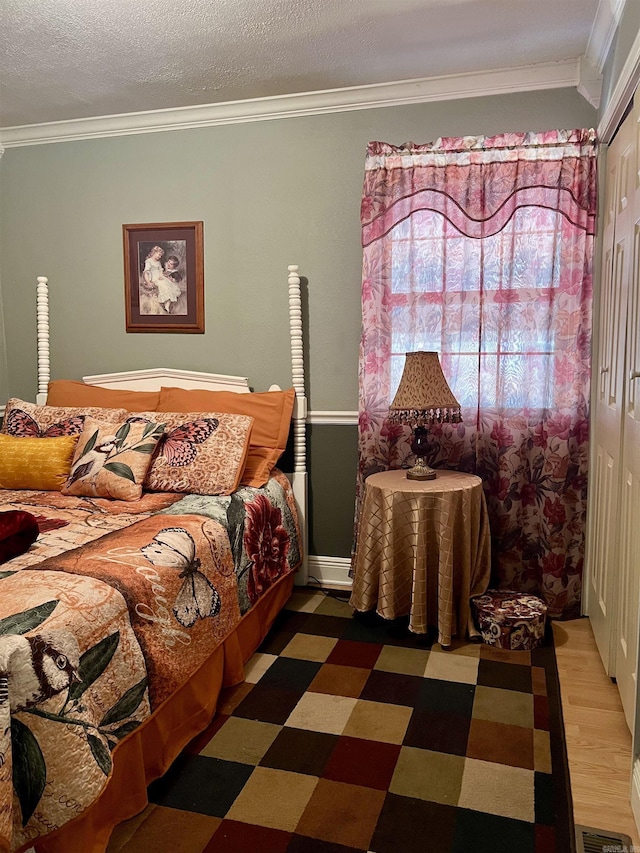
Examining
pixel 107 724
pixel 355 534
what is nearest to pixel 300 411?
pixel 355 534

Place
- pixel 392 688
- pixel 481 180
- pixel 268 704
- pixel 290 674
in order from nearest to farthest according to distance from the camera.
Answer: pixel 268 704
pixel 392 688
pixel 290 674
pixel 481 180

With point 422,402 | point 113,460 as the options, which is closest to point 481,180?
point 422,402

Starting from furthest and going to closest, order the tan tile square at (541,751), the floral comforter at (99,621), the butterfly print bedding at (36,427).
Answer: the butterfly print bedding at (36,427)
the tan tile square at (541,751)
the floral comforter at (99,621)

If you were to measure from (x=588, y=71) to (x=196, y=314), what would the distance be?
7.16 ft

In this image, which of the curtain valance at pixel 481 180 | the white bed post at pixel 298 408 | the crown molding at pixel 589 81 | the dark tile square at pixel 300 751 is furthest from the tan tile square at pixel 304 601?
the crown molding at pixel 589 81

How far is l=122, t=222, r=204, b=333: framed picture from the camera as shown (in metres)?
3.60

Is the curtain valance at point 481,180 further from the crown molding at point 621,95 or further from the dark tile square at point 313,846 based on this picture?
the dark tile square at point 313,846

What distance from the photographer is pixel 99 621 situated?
5.55ft

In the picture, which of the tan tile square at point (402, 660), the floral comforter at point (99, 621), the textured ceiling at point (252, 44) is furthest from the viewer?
the tan tile square at point (402, 660)

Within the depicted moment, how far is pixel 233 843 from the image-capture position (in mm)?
1692

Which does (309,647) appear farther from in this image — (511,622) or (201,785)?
(201,785)

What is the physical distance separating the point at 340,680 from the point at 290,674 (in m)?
0.20

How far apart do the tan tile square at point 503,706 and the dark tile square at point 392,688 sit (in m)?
0.22

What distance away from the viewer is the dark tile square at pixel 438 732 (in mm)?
2113
